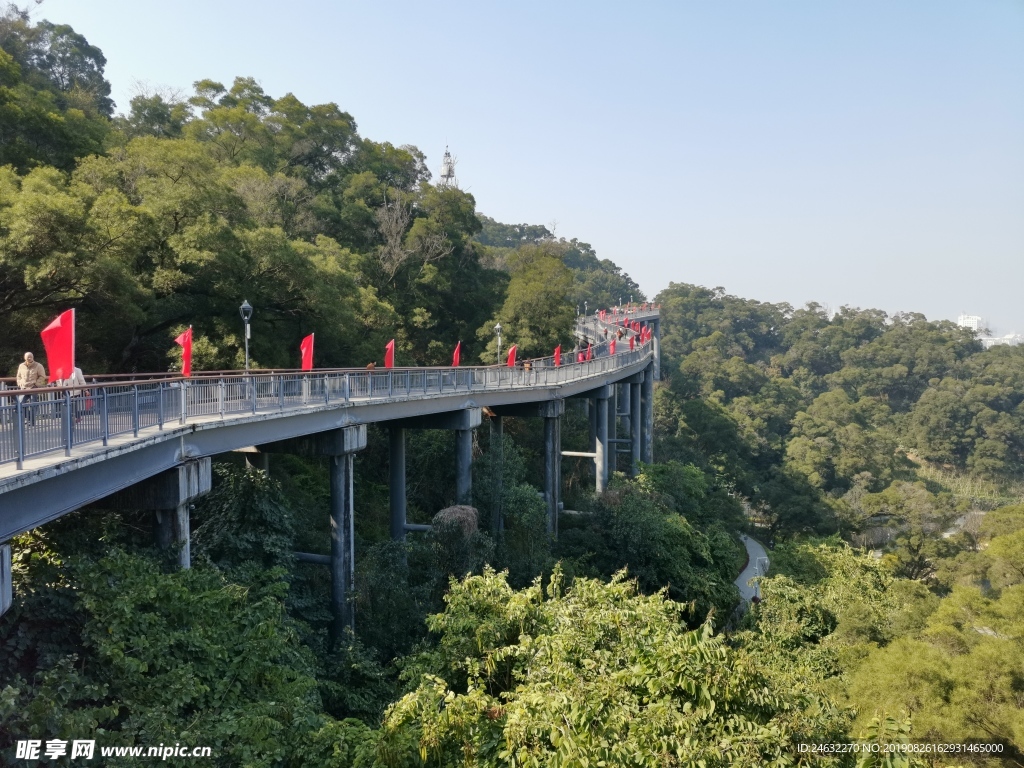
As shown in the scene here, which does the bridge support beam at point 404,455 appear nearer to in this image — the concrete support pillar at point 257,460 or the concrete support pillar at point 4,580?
the concrete support pillar at point 257,460

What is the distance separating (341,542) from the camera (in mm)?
18375

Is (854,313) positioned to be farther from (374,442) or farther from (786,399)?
(374,442)

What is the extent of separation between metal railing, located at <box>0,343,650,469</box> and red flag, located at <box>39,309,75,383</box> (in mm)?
326

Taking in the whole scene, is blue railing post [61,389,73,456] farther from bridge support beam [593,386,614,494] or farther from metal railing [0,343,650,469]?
bridge support beam [593,386,614,494]

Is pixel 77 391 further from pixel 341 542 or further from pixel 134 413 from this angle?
pixel 341 542

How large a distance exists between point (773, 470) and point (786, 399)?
30547mm

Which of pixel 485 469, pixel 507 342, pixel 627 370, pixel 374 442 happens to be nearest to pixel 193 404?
pixel 485 469

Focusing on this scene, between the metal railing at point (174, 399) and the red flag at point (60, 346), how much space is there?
0.33m

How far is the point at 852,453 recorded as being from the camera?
217 ft

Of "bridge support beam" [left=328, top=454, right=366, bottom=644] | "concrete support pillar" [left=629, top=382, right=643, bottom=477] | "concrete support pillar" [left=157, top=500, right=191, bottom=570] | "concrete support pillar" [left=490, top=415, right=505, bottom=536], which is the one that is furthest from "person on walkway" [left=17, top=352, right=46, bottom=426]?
"concrete support pillar" [left=629, top=382, right=643, bottom=477]

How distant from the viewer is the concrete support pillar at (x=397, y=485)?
917 inches

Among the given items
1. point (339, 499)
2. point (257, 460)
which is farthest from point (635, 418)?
point (257, 460)

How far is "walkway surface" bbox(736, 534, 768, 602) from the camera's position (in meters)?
34.5

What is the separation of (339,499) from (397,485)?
4.83 meters
